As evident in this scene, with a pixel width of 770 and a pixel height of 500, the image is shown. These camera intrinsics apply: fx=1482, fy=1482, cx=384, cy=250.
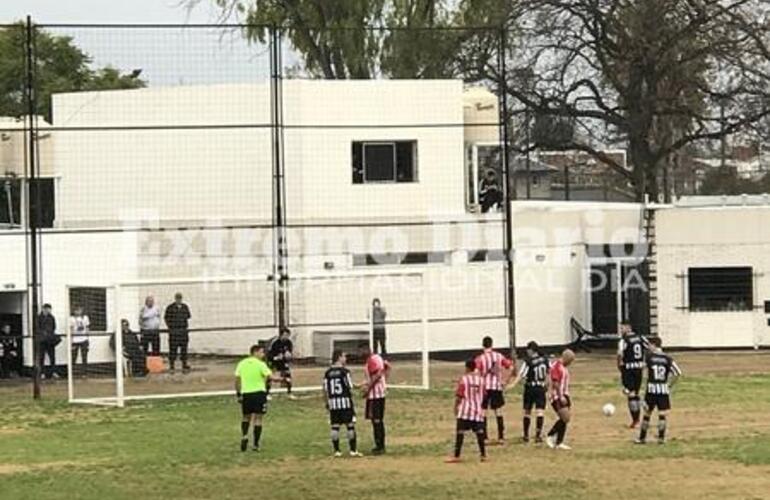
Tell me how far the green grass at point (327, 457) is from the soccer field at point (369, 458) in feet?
0.08

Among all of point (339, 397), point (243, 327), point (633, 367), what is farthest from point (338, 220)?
point (339, 397)

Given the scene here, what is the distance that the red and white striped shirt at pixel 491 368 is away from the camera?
2350 centimetres

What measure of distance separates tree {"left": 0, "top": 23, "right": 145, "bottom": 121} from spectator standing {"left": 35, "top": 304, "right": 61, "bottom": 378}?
24487mm

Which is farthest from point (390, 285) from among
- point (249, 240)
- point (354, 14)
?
point (354, 14)

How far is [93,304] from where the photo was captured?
3978cm

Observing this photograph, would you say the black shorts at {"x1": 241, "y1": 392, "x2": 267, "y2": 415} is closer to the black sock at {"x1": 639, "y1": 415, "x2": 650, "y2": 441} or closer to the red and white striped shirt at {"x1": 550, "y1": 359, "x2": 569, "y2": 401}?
the red and white striped shirt at {"x1": 550, "y1": 359, "x2": 569, "y2": 401}

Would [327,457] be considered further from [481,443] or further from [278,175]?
[278,175]

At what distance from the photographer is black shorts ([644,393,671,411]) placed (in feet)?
78.1

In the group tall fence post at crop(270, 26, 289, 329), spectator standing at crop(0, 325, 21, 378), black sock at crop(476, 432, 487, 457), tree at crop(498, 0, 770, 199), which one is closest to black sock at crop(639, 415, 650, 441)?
black sock at crop(476, 432, 487, 457)

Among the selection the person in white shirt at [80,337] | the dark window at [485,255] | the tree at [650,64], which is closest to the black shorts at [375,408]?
the person in white shirt at [80,337]

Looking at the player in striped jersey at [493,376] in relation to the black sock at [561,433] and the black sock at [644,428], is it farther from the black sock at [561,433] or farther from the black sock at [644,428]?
the black sock at [644,428]

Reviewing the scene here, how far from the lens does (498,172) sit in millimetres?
46875

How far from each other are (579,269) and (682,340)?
3.89 m

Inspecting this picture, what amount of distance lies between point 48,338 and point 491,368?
1658 cm
